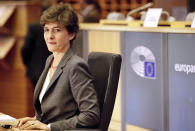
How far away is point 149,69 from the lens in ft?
13.2

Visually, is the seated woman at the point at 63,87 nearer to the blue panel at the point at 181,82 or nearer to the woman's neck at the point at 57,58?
the woman's neck at the point at 57,58

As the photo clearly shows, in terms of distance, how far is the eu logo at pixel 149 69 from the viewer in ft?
13.1

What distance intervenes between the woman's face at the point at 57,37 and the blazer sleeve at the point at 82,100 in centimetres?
24

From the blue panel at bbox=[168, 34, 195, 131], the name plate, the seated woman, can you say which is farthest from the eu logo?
the seated woman

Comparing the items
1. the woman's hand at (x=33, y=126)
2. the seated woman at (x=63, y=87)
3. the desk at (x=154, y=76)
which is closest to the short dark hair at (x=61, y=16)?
the seated woman at (x=63, y=87)

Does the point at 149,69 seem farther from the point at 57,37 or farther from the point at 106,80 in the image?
the point at 57,37

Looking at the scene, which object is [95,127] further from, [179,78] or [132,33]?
[132,33]

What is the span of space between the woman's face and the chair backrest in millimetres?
257

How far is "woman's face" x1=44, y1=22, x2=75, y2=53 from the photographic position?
2758 mm

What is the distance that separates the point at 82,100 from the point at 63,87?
188 mm

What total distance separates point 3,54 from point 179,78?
10.2 feet

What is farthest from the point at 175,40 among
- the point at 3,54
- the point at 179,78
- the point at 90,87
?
the point at 3,54

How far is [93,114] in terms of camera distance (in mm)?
2504

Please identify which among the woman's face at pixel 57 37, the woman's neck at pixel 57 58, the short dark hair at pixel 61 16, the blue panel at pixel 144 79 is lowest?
the blue panel at pixel 144 79
